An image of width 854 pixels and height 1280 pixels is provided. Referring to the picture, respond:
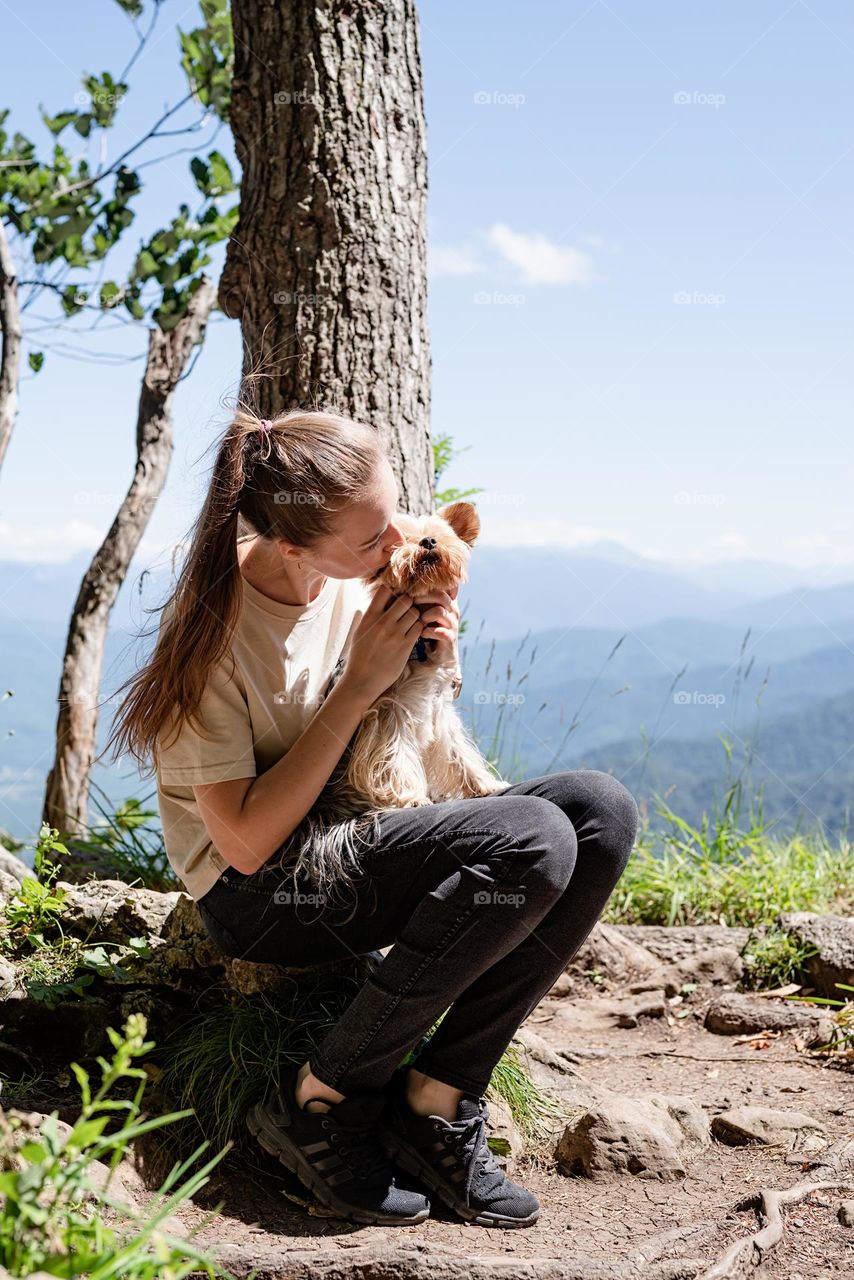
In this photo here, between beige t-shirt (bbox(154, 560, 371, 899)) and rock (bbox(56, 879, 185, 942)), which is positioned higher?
beige t-shirt (bbox(154, 560, 371, 899))

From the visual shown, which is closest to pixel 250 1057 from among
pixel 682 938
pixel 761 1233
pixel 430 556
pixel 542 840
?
pixel 542 840

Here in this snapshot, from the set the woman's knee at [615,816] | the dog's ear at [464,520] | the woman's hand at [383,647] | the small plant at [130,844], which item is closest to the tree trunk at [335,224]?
the dog's ear at [464,520]

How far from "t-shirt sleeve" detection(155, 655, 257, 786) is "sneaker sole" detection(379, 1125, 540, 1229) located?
0.97 metres

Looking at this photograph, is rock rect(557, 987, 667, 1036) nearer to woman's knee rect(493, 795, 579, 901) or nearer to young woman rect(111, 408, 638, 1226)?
young woman rect(111, 408, 638, 1226)

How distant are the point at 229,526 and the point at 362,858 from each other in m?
0.87

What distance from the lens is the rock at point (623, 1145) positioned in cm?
283

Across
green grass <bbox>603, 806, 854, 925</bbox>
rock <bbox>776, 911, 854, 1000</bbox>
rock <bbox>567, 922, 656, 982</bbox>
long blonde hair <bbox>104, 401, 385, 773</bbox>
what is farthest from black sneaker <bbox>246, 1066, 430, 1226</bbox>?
green grass <bbox>603, 806, 854, 925</bbox>

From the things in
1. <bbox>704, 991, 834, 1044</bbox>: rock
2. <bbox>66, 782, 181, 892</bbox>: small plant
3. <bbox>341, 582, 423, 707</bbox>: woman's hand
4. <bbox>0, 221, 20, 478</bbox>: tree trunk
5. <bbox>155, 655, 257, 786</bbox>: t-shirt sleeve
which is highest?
<bbox>0, 221, 20, 478</bbox>: tree trunk

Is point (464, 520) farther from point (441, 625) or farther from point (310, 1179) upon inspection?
point (310, 1179)

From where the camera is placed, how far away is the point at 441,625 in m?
2.70

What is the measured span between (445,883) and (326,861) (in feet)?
1.01

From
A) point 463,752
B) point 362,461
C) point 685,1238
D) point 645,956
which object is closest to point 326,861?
point 463,752

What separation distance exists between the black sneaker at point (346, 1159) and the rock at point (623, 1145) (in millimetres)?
518

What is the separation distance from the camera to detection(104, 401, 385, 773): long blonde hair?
8.37 ft
